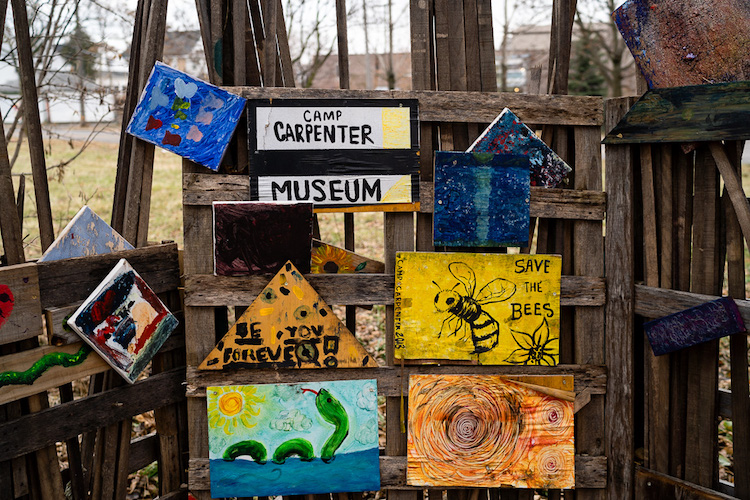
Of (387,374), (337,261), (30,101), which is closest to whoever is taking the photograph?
(30,101)

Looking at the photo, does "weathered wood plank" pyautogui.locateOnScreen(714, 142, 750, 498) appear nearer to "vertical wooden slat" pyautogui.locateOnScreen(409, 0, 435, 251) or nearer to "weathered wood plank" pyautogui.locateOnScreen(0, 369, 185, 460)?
"vertical wooden slat" pyautogui.locateOnScreen(409, 0, 435, 251)

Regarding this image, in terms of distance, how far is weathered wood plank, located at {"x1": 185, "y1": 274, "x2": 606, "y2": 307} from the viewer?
9.22 ft

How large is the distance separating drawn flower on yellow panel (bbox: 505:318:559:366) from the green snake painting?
3.11 feet

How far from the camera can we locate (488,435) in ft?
9.86

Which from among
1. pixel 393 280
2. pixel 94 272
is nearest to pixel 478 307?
pixel 393 280

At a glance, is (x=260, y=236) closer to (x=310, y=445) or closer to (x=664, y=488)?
(x=310, y=445)

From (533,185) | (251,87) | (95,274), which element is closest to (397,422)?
(533,185)

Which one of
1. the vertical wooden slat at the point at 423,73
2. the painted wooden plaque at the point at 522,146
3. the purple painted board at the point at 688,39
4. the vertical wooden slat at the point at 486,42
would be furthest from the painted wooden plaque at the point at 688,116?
the vertical wooden slat at the point at 423,73

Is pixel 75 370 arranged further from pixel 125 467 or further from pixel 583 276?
pixel 583 276

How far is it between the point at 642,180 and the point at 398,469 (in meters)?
2.03

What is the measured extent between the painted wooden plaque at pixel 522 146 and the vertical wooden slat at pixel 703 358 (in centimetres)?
66

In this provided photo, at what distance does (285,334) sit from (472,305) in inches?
39.1

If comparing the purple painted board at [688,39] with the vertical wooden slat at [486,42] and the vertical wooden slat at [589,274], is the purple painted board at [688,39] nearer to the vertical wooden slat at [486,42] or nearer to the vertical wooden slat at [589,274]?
the vertical wooden slat at [589,274]

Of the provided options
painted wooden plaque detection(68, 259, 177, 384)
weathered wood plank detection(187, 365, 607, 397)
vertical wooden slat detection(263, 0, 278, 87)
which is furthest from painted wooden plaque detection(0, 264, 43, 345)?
vertical wooden slat detection(263, 0, 278, 87)
